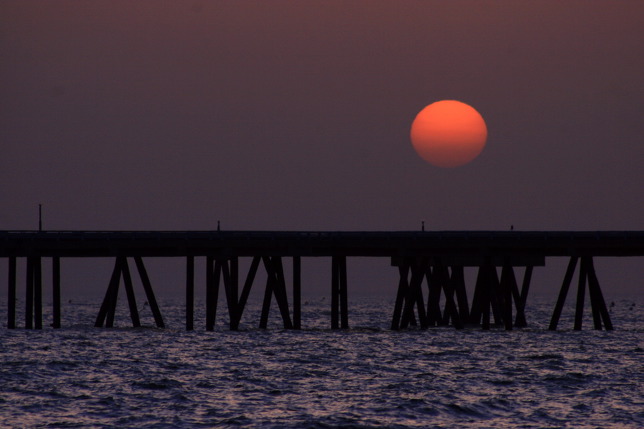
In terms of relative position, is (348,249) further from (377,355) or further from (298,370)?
(298,370)

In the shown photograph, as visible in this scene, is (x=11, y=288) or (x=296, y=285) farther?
(x=11, y=288)

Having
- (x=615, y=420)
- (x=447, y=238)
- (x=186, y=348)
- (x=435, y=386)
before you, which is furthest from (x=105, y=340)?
(x=615, y=420)

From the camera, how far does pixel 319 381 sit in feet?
118

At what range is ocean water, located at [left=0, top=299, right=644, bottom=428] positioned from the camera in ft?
94.2

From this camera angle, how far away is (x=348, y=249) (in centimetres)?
5891

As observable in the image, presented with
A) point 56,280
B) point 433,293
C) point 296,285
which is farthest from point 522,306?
point 56,280

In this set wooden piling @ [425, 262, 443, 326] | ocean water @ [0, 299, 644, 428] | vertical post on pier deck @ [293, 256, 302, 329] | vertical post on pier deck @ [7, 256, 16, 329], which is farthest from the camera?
wooden piling @ [425, 262, 443, 326]

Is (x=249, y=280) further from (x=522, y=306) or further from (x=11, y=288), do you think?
(x=522, y=306)

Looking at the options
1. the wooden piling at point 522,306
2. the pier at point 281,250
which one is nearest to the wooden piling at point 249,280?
the pier at point 281,250

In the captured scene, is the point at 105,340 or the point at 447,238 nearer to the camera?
the point at 105,340

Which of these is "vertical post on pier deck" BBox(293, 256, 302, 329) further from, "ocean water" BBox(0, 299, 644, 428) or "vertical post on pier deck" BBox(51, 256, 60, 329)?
"vertical post on pier deck" BBox(51, 256, 60, 329)

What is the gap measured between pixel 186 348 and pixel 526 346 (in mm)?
15778

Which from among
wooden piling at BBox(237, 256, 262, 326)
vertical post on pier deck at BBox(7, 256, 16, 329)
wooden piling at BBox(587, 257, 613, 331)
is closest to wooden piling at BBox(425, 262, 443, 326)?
wooden piling at BBox(587, 257, 613, 331)

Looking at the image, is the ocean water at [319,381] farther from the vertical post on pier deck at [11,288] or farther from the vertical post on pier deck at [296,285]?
the vertical post on pier deck at [11,288]
